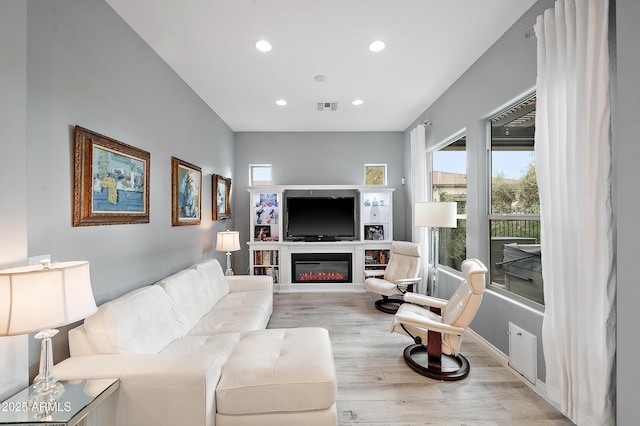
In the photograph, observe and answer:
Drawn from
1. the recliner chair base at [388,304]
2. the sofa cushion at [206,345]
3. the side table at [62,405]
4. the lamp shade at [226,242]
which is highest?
the lamp shade at [226,242]

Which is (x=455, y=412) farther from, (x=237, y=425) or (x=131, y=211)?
(x=131, y=211)

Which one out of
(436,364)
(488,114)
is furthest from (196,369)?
(488,114)

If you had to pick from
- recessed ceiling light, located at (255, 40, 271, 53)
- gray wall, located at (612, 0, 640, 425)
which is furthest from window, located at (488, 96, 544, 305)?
recessed ceiling light, located at (255, 40, 271, 53)

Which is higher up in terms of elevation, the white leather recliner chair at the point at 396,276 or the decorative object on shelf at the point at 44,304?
the decorative object on shelf at the point at 44,304

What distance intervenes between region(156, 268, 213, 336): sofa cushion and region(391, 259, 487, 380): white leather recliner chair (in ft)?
6.19

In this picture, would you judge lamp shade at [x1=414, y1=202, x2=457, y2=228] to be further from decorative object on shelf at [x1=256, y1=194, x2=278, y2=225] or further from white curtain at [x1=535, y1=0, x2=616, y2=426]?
decorative object on shelf at [x1=256, y1=194, x2=278, y2=225]

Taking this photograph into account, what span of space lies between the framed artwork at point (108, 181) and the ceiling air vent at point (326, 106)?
2.44 metres

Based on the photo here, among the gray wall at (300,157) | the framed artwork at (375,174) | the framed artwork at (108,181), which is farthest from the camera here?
the framed artwork at (375,174)

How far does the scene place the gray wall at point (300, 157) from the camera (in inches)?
217

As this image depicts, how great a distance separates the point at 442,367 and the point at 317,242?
9.75 feet

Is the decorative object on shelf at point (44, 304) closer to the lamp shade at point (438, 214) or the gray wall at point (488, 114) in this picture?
the gray wall at point (488, 114)

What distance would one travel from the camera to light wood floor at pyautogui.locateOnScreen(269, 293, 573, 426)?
1936 mm

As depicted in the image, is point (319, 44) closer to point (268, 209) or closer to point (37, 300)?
point (37, 300)

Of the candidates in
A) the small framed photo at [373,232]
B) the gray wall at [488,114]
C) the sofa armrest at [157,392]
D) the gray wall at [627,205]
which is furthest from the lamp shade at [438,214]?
the sofa armrest at [157,392]
